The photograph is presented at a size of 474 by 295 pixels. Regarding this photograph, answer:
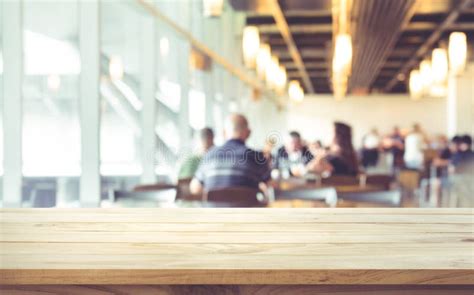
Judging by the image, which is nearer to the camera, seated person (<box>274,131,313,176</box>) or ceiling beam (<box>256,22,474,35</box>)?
seated person (<box>274,131,313,176</box>)

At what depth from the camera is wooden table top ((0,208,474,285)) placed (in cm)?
120

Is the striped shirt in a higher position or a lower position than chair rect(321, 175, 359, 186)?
higher

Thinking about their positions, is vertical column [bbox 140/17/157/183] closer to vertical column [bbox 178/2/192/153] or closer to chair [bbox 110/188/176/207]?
vertical column [bbox 178/2/192/153]

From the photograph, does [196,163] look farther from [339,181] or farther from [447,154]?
[447,154]

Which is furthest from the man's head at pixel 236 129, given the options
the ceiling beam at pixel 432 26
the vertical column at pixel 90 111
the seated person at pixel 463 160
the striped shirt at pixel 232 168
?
the ceiling beam at pixel 432 26

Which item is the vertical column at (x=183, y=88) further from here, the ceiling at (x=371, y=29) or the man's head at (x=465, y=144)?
the man's head at (x=465, y=144)

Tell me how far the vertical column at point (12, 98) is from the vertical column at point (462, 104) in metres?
12.9

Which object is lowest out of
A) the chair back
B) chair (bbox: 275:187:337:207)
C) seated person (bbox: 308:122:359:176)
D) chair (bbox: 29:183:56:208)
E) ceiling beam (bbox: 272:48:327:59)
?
the chair back

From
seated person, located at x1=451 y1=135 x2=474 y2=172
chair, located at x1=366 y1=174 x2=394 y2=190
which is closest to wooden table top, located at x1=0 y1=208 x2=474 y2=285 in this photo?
chair, located at x1=366 y1=174 x2=394 y2=190

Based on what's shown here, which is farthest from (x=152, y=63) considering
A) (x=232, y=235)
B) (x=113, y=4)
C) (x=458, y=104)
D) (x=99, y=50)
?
(x=458, y=104)

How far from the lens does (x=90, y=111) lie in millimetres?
5062

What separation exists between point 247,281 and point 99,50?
165 inches

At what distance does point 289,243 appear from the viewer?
4.71 feet

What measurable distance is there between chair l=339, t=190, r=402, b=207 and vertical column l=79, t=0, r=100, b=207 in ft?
7.67
